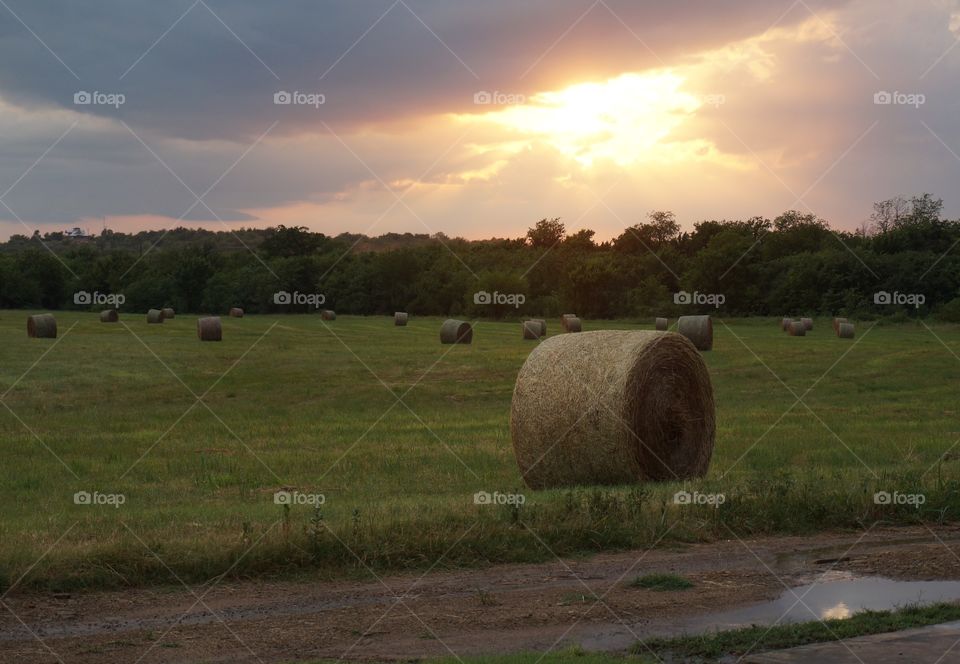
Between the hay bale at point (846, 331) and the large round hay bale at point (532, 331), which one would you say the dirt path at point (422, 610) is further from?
the hay bale at point (846, 331)

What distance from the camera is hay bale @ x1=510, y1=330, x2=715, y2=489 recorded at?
56.9 ft

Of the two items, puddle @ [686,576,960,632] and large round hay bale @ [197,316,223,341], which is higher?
large round hay bale @ [197,316,223,341]

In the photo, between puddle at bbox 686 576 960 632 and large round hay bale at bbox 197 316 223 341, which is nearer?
puddle at bbox 686 576 960 632

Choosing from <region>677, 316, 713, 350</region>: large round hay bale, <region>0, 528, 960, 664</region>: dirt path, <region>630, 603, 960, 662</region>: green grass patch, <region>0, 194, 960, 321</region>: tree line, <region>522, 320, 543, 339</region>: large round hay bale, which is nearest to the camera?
<region>630, 603, 960, 662</region>: green grass patch

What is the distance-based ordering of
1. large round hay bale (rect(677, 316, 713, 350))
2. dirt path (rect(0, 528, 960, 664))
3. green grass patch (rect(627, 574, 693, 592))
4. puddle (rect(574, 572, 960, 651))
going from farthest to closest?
large round hay bale (rect(677, 316, 713, 350)), green grass patch (rect(627, 574, 693, 592)), puddle (rect(574, 572, 960, 651)), dirt path (rect(0, 528, 960, 664))

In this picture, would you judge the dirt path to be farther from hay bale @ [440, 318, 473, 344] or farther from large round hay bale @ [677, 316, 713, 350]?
hay bale @ [440, 318, 473, 344]

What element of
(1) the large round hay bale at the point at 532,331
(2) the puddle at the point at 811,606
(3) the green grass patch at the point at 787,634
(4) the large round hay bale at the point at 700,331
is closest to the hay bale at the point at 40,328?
(1) the large round hay bale at the point at 532,331

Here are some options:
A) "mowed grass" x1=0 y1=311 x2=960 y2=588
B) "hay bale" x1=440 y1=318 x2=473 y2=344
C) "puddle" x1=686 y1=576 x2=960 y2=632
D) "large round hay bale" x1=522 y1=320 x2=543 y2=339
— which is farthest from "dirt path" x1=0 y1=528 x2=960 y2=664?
"large round hay bale" x1=522 y1=320 x2=543 y2=339

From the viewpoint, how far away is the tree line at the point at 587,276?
7962 centimetres

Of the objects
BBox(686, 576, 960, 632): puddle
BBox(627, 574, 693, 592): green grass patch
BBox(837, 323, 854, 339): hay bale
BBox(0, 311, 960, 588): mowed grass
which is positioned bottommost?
BBox(686, 576, 960, 632): puddle

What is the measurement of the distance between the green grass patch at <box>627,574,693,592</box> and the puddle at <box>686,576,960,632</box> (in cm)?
86

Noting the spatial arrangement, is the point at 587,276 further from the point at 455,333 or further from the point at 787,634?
the point at 787,634

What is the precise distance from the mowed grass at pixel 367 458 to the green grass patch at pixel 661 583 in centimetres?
148

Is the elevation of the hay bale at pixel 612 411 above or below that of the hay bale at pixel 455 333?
below
